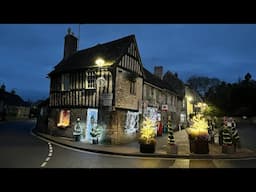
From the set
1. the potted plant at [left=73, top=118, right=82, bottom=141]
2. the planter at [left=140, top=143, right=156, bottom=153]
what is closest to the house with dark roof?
the potted plant at [left=73, top=118, right=82, bottom=141]

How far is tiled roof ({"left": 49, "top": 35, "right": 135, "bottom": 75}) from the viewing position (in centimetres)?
1430

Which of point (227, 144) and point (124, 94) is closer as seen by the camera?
point (227, 144)

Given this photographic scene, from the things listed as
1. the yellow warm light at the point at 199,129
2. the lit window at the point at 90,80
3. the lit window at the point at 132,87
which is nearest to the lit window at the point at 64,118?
the lit window at the point at 90,80

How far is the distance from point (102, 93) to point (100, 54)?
3.39 m

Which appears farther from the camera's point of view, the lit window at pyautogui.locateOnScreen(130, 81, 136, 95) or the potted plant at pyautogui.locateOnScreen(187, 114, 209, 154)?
the lit window at pyautogui.locateOnScreen(130, 81, 136, 95)

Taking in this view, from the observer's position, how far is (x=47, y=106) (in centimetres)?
1836

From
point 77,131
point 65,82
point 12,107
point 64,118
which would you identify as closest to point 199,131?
point 77,131

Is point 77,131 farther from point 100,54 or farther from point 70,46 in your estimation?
point 70,46

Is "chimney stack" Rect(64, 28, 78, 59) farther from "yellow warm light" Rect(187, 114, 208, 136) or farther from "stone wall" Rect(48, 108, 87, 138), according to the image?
"yellow warm light" Rect(187, 114, 208, 136)

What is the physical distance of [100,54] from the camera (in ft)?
50.9

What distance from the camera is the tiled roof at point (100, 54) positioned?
14.3 m
